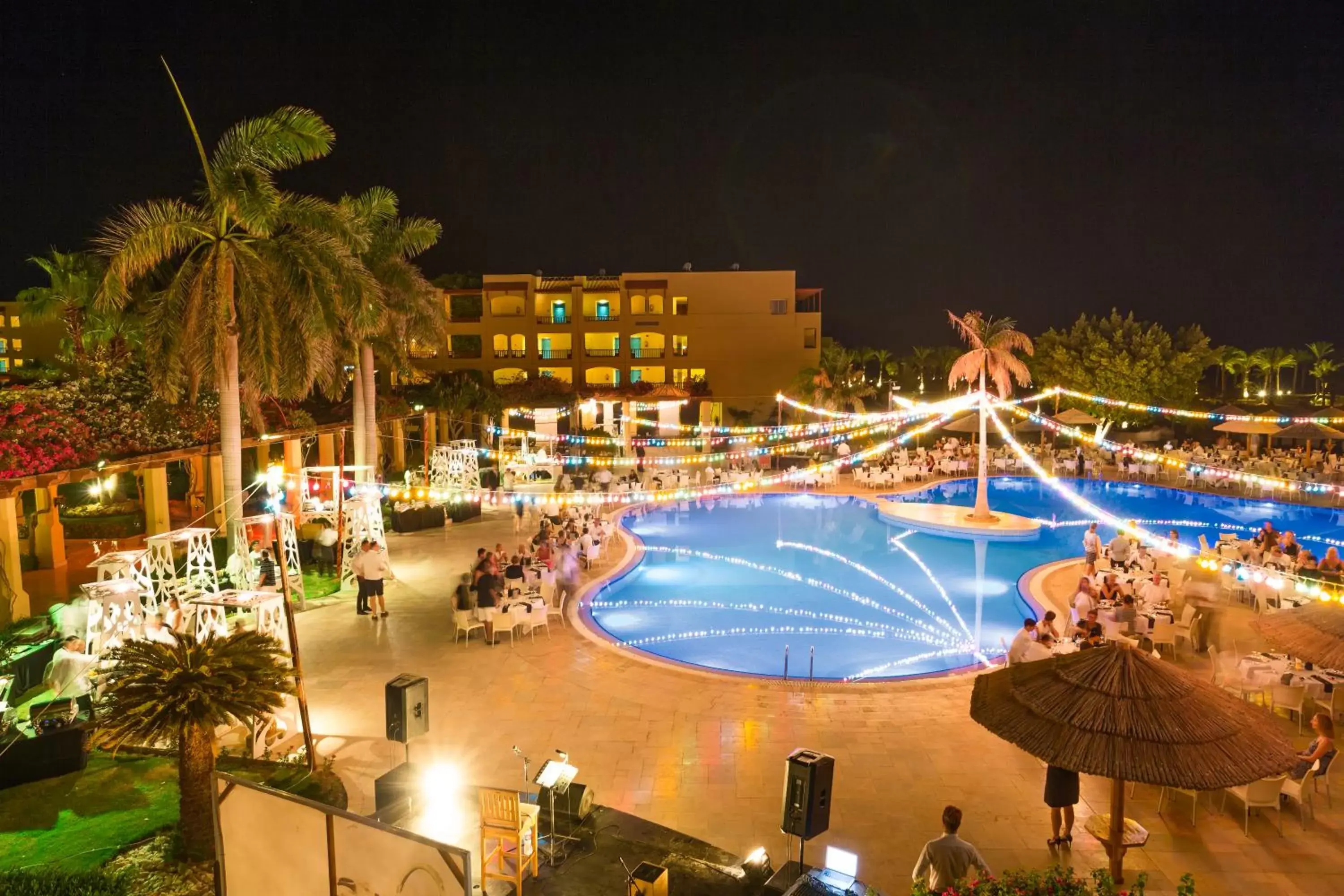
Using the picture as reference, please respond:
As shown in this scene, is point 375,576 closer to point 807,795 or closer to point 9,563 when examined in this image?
point 9,563

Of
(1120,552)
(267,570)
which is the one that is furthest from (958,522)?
(267,570)

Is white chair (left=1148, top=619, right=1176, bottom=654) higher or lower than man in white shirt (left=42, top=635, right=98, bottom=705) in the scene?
lower

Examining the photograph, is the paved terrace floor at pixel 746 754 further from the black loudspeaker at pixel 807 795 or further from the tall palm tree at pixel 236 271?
the tall palm tree at pixel 236 271

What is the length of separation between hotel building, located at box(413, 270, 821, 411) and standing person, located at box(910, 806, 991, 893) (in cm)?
3952

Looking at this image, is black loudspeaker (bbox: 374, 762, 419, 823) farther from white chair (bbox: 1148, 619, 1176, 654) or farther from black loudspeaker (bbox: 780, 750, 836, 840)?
white chair (bbox: 1148, 619, 1176, 654)

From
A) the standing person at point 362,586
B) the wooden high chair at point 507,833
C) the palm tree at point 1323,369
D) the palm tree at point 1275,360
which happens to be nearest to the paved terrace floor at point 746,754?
the wooden high chair at point 507,833

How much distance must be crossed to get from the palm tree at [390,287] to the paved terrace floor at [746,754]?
8.50m

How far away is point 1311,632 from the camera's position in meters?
7.19

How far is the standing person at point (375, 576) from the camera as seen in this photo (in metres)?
12.5

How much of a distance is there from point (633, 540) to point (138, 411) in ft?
34.3

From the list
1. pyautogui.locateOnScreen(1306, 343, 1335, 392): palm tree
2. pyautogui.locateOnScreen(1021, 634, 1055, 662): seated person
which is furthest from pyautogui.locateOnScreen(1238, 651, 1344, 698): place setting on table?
pyautogui.locateOnScreen(1306, 343, 1335, 392): palm tree

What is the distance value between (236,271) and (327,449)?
11.0 meters

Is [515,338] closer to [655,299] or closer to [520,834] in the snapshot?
[655,299]

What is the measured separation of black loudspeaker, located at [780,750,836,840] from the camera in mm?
5762
